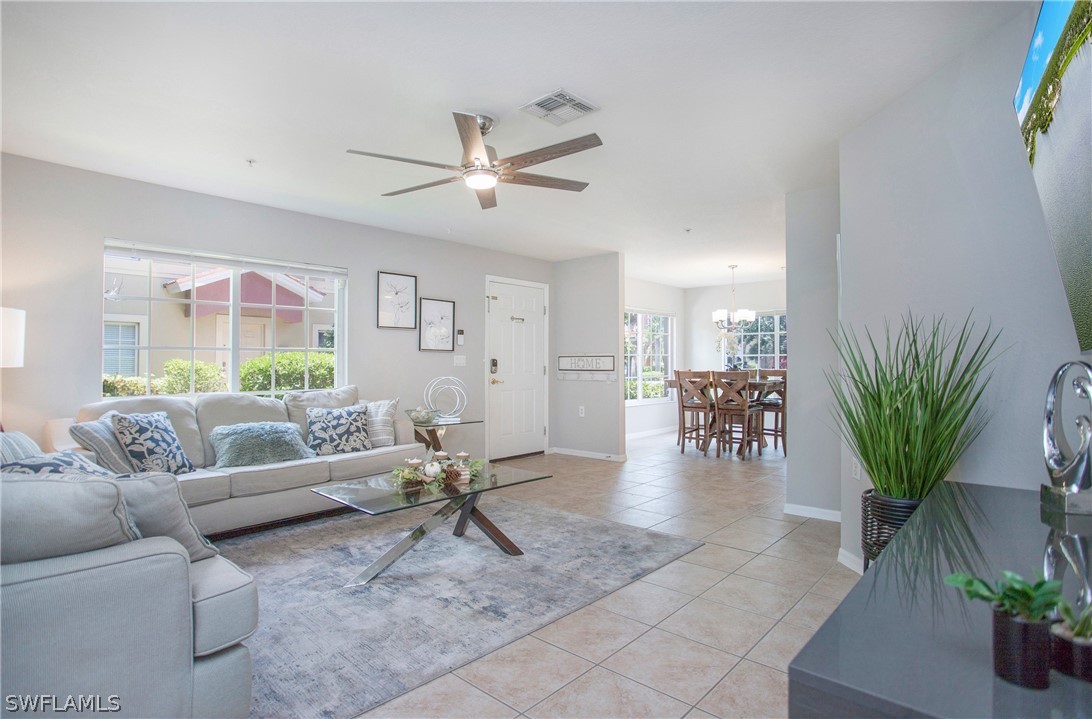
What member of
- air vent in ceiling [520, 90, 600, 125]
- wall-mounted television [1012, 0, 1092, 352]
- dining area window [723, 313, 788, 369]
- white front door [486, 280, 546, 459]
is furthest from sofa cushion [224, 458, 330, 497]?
dining area window [723, 313, 788, 369]

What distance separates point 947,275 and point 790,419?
1893 millimetres

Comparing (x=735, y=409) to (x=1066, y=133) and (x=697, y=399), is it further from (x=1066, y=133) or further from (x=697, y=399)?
(x=1066, y=133)

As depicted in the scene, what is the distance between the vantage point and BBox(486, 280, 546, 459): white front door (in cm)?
607

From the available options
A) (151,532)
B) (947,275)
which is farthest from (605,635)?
(947,275)

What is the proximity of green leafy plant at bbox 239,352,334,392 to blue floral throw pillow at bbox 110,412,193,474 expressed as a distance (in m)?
0.91

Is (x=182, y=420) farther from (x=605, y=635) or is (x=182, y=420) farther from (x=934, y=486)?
(x=934, y=486)

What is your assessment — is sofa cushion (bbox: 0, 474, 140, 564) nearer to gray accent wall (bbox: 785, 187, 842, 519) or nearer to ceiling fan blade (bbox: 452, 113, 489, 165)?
ceiling fan blade (bbox: 452, 113, 489, 165)

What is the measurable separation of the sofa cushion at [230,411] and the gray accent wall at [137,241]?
645 millimetres

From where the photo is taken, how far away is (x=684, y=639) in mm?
2150

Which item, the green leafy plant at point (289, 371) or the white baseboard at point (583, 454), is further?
the white baseboard at point (583, 454)

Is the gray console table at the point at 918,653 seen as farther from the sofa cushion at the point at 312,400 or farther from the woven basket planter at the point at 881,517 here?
the sofa cushion at the point at 312,400

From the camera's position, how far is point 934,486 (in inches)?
77.8
